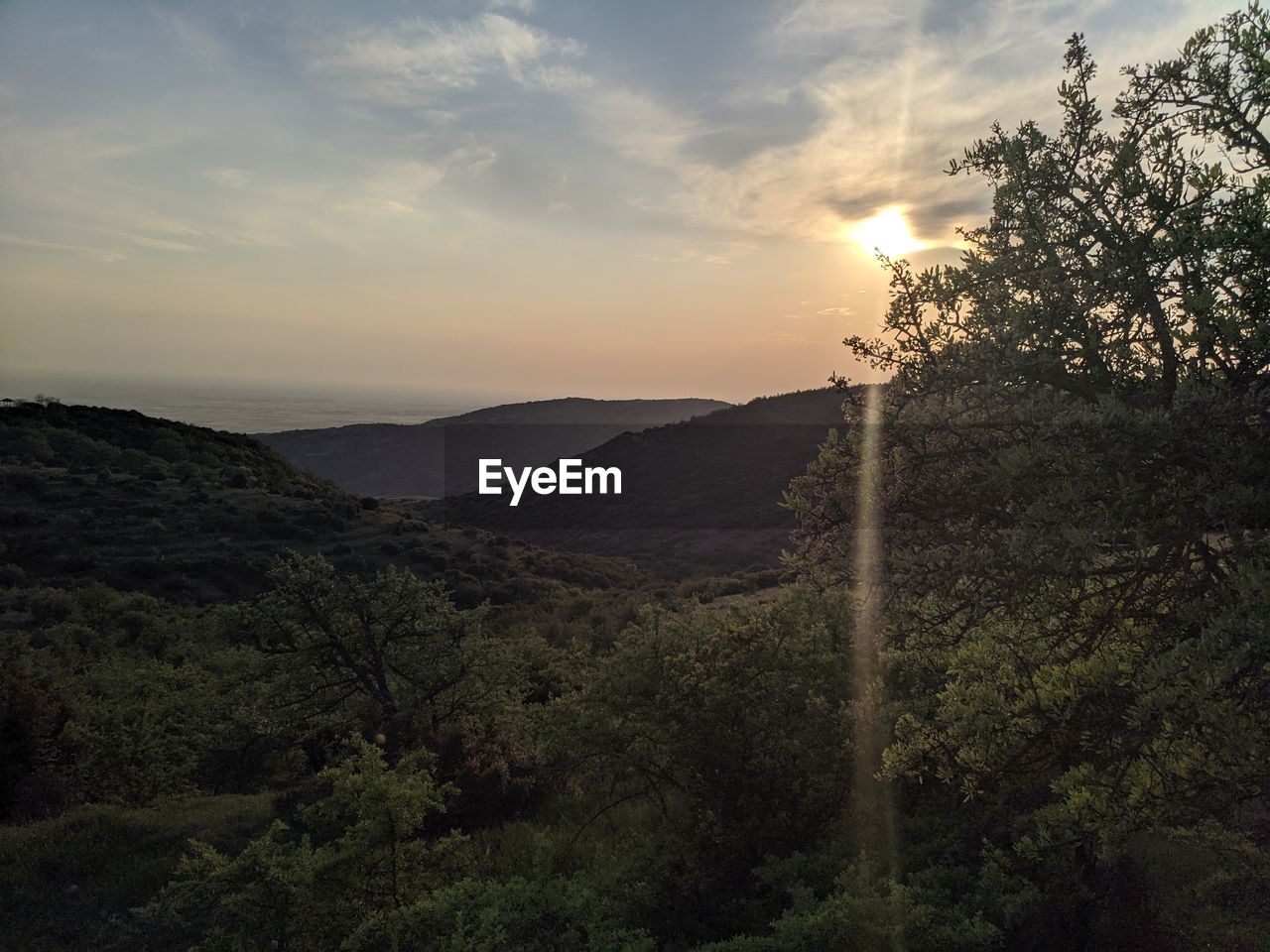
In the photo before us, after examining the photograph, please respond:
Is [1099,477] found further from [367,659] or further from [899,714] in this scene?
[367,659]

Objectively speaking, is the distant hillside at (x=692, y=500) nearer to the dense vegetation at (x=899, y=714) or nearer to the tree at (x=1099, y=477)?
the dense vegetation at (x=899, y=714)

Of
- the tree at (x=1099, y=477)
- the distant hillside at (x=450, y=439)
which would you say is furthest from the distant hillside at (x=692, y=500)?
the tree at (x=1099, y=477)

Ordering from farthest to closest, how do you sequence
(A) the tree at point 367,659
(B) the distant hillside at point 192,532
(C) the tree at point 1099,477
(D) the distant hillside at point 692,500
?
(D) the distant hillside at point 692,500 < (B) the distant hillside at point 192,532 < (A) the tree at point 367,659 < (C) the tree at point 1099,477

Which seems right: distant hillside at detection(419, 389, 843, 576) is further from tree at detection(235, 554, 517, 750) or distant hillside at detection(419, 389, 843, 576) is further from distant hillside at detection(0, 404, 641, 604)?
tree at detection(235, 554, 517, 750)

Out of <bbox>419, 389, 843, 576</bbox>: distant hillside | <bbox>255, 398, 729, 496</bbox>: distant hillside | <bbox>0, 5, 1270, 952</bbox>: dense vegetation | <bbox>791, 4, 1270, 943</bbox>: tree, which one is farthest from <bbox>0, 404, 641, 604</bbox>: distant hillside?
<bbox>255, 398, 729, 496</bbox>: distant hillside

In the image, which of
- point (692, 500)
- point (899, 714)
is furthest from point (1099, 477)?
point (692, 500)
